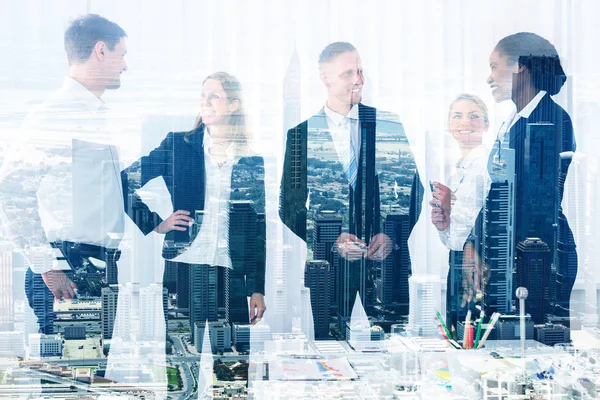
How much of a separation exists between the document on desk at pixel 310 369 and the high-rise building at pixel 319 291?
5.7 inches

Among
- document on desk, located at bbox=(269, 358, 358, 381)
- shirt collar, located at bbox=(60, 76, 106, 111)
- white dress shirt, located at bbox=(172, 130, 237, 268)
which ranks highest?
shirt collar, located at bbox=(60, 76, 106, 111)

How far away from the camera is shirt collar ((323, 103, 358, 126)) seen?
3912 millimetres

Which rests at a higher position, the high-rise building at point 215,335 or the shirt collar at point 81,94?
the shirt collar at point 81,94

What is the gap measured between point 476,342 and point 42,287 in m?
1.82

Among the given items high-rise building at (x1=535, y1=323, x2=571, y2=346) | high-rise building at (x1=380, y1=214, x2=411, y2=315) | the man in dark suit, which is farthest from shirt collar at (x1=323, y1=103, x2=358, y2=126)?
high-rise building at (x1=535, y1=323, x2=571, y2=346)

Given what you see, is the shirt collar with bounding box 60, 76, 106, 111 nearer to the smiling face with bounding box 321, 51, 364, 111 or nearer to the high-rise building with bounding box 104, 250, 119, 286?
the high-rise building with bounding box 104, 250, 119, 286

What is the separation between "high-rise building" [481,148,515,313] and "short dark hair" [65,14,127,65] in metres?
1.71

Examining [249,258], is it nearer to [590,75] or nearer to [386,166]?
[386,166]

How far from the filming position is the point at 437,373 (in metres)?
3.89

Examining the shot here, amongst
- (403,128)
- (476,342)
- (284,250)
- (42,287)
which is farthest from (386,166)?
(42,287)

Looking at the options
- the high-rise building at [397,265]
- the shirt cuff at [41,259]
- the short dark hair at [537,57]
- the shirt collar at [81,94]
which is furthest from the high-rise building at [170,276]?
the short dark hair at [537,57]

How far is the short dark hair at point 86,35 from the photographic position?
372cm
